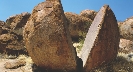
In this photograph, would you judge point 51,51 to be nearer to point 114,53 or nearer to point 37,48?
point 37,48

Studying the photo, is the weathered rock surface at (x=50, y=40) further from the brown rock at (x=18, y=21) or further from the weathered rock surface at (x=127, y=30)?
the weathered rock surface at (x=127, y=30)

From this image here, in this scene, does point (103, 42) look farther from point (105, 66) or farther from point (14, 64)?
point (14, 64)

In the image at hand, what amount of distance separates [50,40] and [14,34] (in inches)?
243

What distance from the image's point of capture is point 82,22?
17.9m

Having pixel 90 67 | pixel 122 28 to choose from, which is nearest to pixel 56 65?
pixel 90 67

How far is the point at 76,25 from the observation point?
17562 mm

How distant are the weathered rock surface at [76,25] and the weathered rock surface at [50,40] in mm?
8220

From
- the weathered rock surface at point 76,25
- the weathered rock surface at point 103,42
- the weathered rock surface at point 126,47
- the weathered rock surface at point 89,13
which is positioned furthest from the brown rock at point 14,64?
the weathered rock surface at point 89,13

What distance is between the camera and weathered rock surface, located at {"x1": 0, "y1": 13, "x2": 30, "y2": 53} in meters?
13.4

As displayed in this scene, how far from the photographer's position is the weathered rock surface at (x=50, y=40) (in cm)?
845

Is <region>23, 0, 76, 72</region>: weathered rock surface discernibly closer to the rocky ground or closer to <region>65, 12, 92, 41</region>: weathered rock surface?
the rocky ground

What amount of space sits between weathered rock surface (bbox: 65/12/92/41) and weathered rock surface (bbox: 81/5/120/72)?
7.23m

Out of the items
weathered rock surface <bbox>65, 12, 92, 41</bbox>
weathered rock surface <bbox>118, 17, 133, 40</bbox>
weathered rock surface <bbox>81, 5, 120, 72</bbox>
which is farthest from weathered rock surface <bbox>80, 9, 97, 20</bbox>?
weathered rock surface <bbox>81, 5, 120, 72</bbox>

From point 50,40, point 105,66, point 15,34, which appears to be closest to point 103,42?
point 105,66
